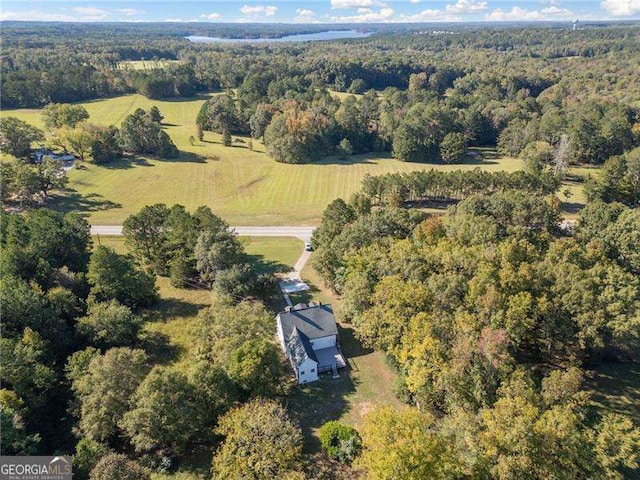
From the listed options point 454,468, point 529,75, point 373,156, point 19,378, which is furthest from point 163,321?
point 529,75

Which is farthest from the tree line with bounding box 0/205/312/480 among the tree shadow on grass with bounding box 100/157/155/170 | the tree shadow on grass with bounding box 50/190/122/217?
the tree shadow on grass with bounding box 100/157/155/170

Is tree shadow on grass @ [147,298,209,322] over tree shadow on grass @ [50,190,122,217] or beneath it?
beneath

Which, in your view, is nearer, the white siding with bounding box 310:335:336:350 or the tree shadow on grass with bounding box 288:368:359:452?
the tree shadow on grass with bounding box 288:368:359:452

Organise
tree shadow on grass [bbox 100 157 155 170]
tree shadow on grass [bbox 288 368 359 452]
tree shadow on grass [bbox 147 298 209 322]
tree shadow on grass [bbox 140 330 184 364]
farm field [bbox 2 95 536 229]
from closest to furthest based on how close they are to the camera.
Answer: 1. tree shadow on grass [bbox 288 368 359 452]
2. tree shadow on grass [bbox 140 330 184 364]
3. tree shadow on grass [bbox 147 298 209 322]
4. farm field [bbox 2 95 536 229]
5. tree shadow on grass [bbox 100 157 155 170]

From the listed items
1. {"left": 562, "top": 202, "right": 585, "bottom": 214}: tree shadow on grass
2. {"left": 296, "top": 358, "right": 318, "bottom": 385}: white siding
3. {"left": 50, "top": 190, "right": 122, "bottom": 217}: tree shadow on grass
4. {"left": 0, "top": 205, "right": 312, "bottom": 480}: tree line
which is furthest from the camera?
{"left": 50, "top": 190, "right": 122, "bottom": 217}: tree shadow on grass

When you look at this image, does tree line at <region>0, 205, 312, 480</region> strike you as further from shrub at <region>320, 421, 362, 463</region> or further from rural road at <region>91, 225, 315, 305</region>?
rural road at <region>91, 225, 315, 305</region>

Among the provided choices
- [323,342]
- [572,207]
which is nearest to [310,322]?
[323,342]

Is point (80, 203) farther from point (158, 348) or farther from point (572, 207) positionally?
point (572, 207)
